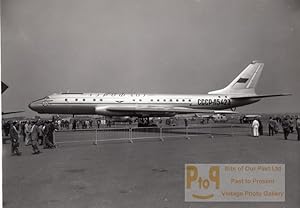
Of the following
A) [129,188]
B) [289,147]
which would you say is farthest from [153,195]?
[289,147]

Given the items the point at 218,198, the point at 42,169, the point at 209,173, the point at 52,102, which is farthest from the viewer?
the point at 52,102

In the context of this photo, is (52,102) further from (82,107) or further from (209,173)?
(209,173)

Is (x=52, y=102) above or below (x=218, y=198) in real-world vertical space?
above

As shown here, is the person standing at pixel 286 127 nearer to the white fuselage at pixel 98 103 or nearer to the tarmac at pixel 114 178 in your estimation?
the tarmac at pixel 114 178

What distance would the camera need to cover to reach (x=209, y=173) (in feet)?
19.4

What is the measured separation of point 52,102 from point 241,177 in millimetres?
19463

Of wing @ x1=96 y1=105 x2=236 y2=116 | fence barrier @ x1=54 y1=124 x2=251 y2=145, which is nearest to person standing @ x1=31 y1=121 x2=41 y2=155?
fence barrier @ x1=54 y1=124 x2=251 y2=145

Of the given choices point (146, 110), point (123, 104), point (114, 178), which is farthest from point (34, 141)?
point (123, 104)

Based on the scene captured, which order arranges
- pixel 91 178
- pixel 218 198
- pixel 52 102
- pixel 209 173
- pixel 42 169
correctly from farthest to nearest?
pixel 52 102 < pixel 42 169 < pixel 91 178 < pixel 209 173 < pixel 218 198

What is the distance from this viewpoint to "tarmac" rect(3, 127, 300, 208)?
532 centimetres

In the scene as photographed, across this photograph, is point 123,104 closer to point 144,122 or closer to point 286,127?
point 144,122

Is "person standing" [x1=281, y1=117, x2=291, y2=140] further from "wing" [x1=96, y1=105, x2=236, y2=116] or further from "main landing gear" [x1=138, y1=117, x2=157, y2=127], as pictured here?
"main landing gear" [x1=138, y1=117, x2=157, y2=127]

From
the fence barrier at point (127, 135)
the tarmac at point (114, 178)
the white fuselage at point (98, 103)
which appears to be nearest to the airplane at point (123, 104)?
the white fuselage at point (98, 103)

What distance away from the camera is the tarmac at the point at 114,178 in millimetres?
5316
